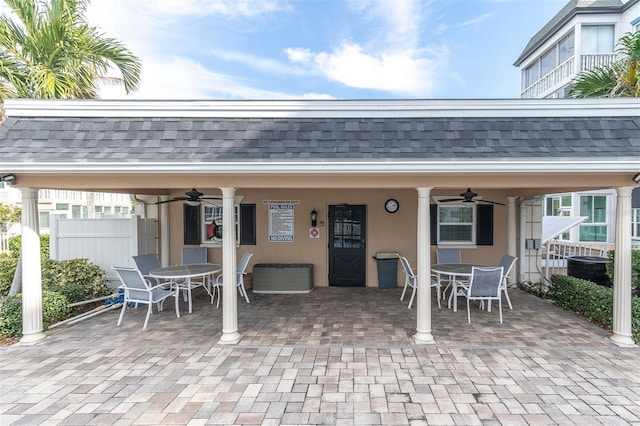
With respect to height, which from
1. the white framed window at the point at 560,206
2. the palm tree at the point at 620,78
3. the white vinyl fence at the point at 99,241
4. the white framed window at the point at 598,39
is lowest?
the white vinyl fence at the point at 99,241

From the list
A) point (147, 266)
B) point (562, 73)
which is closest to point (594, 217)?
point (562, 73)

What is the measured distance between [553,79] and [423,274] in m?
17.7

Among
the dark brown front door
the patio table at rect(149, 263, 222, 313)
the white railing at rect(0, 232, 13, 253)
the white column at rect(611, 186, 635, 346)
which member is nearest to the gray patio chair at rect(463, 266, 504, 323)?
the white column at rect(611, 186, 635, 346)

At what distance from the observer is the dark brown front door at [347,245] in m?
8.33

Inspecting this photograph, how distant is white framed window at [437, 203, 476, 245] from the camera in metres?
8.32

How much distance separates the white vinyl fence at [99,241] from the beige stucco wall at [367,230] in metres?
1.19

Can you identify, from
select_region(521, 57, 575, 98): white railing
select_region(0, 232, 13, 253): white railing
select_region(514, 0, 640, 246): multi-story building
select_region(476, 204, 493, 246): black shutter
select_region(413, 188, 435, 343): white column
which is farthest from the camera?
select_region(521, 57, 575, 98): white railing

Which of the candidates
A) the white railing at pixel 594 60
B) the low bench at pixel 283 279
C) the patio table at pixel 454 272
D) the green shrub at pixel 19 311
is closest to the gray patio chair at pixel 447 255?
the patio table at pixel 454 272

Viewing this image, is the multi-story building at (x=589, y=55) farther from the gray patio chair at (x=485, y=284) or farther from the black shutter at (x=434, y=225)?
the gray patio chair at (x=485, y=284)

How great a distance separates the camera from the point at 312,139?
4.80 meters

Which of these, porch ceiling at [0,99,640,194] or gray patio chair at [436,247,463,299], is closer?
porch ceiling at [0,99,640,194]

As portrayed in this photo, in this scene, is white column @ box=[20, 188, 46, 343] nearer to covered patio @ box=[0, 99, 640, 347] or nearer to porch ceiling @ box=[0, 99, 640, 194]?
covered patio @ box=[0, 99, 640, 347]

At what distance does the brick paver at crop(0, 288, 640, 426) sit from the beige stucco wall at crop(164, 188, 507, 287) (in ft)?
8.12

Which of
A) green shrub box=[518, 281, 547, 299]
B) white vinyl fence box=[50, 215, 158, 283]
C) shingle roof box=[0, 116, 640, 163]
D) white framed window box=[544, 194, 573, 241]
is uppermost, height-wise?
shingle roof box=[0, 116, 640, 163]
